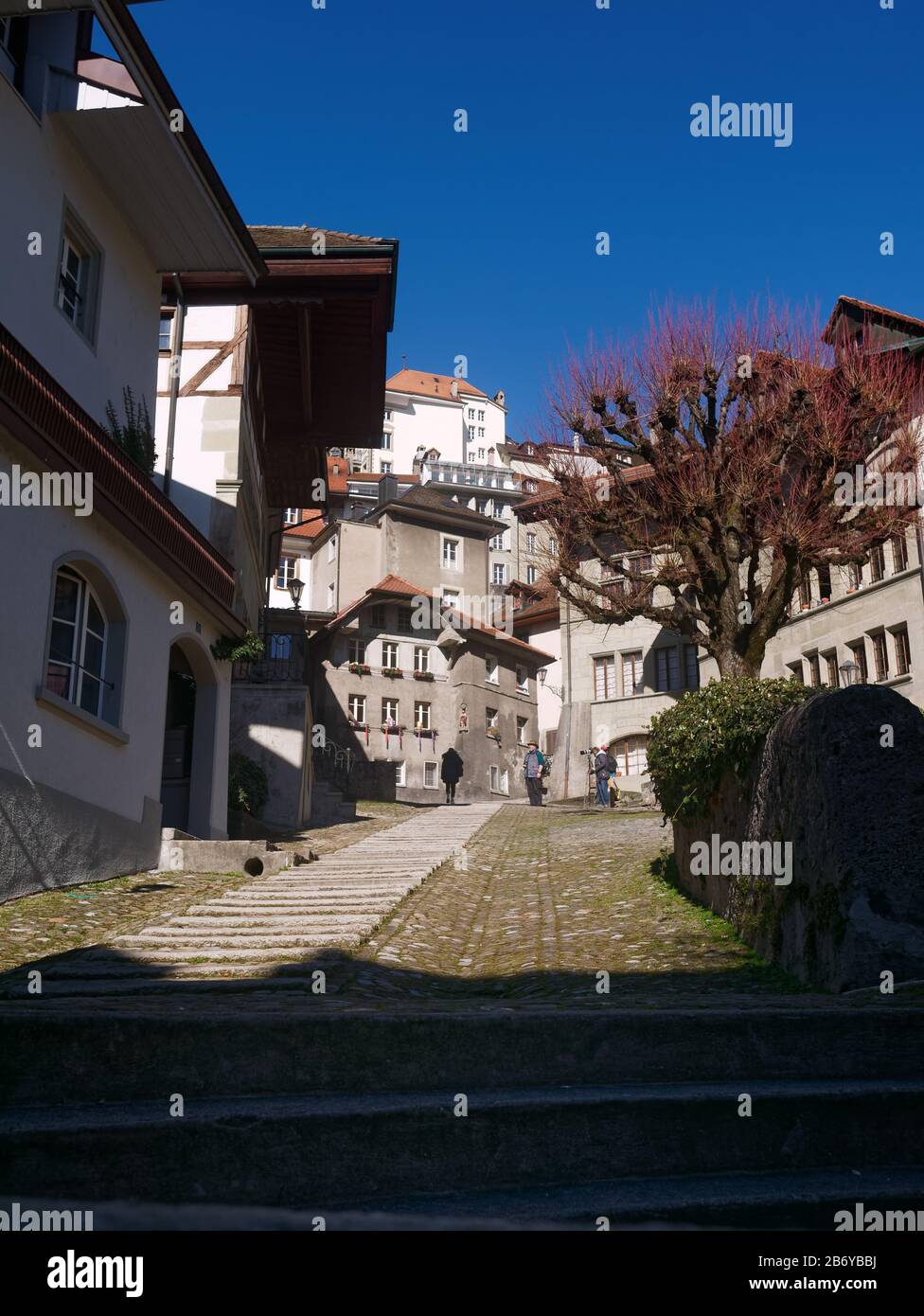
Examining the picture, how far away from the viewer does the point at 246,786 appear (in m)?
19.8

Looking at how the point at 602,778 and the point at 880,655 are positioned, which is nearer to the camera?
the point at 602,778

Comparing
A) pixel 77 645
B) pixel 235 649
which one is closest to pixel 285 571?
pixel 235 649

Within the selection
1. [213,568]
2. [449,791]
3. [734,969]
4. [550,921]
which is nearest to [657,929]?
[550,921]

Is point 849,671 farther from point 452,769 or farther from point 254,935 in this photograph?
point 254,935

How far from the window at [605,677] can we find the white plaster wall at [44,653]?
33.7m

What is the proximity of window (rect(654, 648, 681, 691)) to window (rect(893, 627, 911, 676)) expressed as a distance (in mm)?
12524

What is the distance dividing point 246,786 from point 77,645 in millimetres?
8809

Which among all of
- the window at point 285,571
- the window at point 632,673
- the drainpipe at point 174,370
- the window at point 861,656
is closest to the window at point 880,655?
the window at point 861,656

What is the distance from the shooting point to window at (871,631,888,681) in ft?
113

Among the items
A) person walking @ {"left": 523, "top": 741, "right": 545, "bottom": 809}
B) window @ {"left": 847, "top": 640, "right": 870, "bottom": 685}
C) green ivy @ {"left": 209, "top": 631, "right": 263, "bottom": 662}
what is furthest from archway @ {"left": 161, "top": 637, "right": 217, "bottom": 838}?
window @ {"left": 847, "top": 640, "right": 870, "bottom": 685}

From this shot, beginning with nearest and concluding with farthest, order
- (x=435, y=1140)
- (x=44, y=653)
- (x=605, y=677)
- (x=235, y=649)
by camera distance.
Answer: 1. (x=435, y=1140)
2. (x=44, y=653)
3. (x=235, y=649)
4. (x=605, y=677)

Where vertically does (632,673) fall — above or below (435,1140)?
above

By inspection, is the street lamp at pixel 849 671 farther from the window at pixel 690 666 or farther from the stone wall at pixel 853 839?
the stone wall at pixel 853 839
